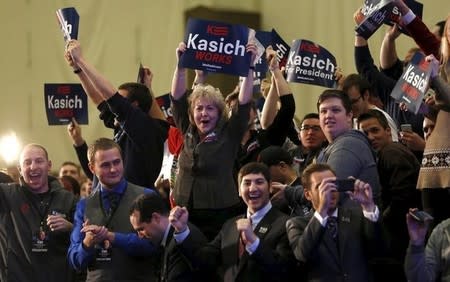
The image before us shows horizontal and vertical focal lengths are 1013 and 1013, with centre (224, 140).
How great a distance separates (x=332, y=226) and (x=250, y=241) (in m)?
0.46

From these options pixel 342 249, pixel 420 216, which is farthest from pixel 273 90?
pixel 420 216

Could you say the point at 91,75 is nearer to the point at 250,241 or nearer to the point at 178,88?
the point at 178,88

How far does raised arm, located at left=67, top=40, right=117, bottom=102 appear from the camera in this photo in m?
6.53

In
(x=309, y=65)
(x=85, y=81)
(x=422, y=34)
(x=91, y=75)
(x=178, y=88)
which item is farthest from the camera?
(x=309, y=65)

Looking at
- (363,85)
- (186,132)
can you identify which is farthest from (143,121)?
(363,85)

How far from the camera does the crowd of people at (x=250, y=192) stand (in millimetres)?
5547

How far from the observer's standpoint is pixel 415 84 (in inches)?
220

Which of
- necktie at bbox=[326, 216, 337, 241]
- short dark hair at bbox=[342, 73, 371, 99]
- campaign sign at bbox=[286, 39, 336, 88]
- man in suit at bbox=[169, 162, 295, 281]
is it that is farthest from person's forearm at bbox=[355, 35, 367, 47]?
necktie at bbox=[326, 216, 337, 241]

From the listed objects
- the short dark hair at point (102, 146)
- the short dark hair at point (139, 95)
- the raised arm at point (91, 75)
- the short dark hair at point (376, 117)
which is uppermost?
the raised arm at point (91, 75)

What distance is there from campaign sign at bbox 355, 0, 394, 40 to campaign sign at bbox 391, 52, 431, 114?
62cm

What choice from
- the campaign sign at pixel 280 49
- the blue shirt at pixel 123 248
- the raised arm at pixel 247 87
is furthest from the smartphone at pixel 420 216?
the campaign sign at pixel 280 49

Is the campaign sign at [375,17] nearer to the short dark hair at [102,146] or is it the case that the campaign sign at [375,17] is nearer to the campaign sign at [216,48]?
the campaign sign at [216,48]

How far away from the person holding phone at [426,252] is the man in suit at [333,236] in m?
0.28

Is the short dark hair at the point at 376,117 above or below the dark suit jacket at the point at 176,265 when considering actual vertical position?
above
